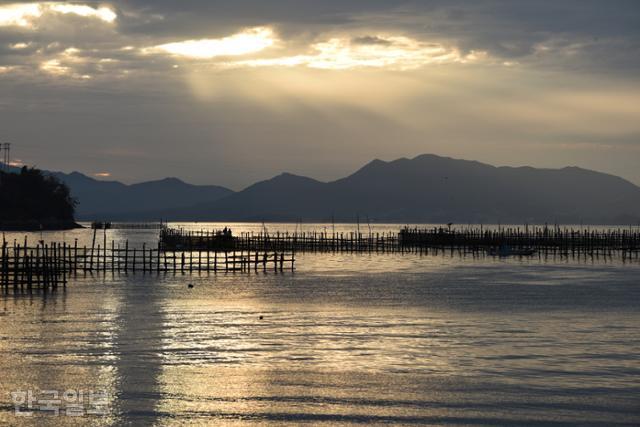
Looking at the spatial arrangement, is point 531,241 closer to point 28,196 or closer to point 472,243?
point 472,243

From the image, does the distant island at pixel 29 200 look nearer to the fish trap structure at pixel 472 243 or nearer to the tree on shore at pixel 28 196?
the tree on shore at pixel 28 196

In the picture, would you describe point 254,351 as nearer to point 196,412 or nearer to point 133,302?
point 196,412

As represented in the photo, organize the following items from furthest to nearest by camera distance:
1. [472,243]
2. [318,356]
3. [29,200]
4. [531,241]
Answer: [29,200] → [531,241] → [472,243] → [318,356]

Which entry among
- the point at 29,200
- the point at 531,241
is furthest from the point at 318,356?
the point at 29,200

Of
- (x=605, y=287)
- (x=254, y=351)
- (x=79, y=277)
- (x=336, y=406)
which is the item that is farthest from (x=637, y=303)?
(x=79, y=277)

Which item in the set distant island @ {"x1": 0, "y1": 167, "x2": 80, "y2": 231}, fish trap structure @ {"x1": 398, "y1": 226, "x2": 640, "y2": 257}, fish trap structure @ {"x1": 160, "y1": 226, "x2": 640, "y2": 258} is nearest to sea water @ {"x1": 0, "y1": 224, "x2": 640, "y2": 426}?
fish trap structure @ {"x1": 160, "y1": 226, "x2": 640, "y2": 258}

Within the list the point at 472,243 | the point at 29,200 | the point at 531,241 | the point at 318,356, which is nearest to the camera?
the point at 318,356

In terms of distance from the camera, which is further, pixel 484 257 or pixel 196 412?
pixel 484 257

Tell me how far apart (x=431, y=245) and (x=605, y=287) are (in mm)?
49343

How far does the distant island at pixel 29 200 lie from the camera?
15725 centimetres

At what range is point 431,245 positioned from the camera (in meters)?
95.1

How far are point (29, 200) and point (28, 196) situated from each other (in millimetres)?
996

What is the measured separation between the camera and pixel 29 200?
522 feet

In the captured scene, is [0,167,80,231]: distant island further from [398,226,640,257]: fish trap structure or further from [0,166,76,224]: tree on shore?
[398,226,640,257]: fish trap structure
